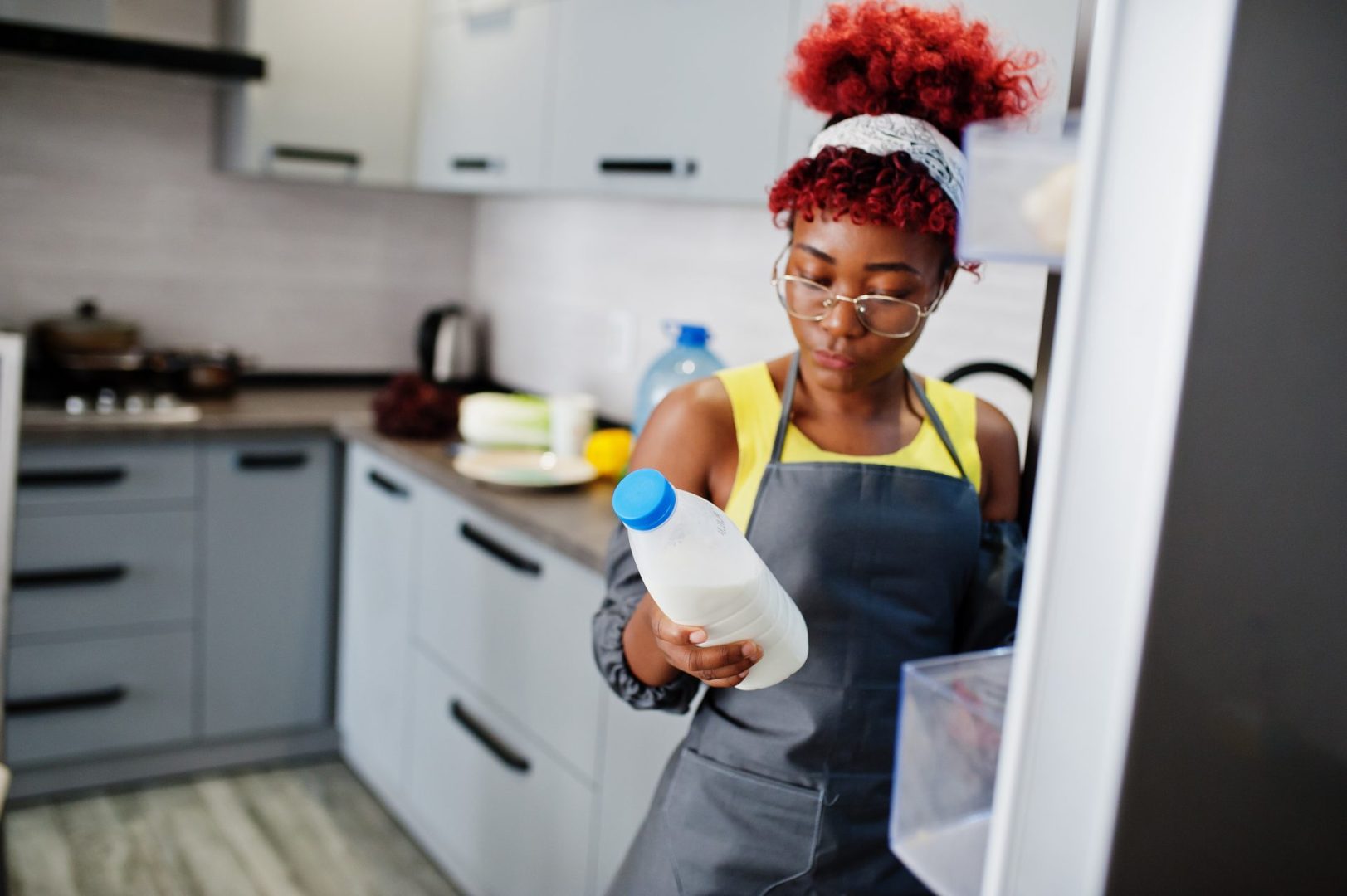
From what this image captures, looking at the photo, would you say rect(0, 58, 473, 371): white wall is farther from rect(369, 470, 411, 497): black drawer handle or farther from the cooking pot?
rect(369, 470, 411, 497): black drawer handle

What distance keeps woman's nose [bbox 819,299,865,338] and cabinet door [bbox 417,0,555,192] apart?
170cm

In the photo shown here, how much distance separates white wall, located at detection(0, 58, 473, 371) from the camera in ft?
9.22

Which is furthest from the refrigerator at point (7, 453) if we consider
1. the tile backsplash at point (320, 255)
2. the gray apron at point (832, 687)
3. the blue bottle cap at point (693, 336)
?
the tile backsplash at point (320, 255)

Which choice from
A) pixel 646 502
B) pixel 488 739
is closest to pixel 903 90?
pixel 646 502

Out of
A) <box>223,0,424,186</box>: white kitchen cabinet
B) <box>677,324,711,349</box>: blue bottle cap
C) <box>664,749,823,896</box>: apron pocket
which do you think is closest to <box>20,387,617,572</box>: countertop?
<box>677,324,711,349</box>: blue bottle cap

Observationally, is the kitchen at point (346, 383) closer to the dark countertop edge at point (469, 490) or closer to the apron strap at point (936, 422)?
the dark countertop edge at point (469, 490)

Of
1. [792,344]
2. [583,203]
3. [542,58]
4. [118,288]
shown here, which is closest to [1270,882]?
[792,344]

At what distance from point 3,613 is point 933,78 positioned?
134 centimetres

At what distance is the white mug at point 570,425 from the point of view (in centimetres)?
250

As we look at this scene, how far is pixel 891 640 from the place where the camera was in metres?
0.98

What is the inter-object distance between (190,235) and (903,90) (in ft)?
8.55

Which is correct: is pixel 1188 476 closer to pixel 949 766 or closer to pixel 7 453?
pixel 949 766

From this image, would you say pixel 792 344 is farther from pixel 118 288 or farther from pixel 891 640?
pixel 118 288

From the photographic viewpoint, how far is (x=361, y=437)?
2.60 meters
